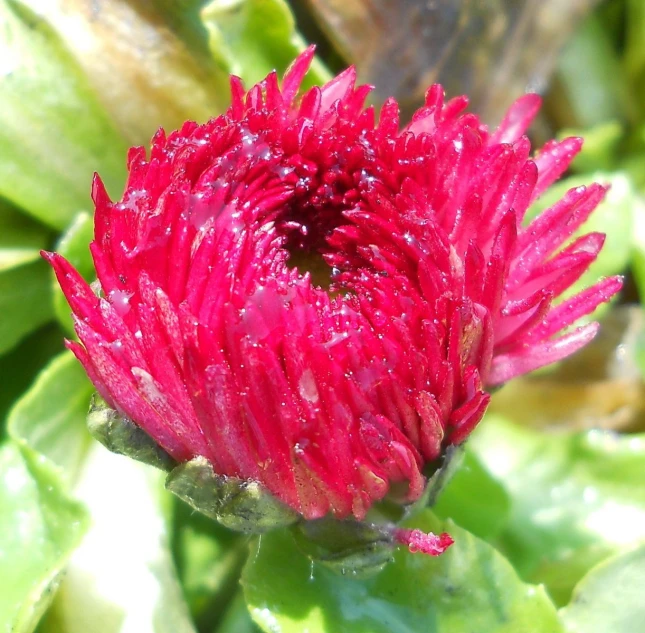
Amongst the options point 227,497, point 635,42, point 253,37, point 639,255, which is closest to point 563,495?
point 639,255

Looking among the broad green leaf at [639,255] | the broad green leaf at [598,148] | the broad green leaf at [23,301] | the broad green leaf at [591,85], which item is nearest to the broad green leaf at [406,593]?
the broad green leaf at [23,301]

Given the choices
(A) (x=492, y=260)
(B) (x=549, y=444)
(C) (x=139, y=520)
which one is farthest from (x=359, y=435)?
(B) (x=549, y=444)

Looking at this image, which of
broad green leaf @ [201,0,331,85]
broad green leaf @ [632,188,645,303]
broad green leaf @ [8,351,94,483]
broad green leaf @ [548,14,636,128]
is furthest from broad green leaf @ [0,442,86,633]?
broad green leaf @ [548,14,636,128]

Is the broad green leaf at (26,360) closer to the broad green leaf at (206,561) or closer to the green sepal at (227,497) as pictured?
the broad green leaf at (206,561)

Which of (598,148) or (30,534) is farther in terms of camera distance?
(598,148)

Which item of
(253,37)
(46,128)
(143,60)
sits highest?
(253,37)

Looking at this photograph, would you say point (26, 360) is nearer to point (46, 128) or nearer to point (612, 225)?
point (46, 128)

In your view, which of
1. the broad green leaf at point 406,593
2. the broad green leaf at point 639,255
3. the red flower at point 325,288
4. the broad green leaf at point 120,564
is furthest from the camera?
the broad green leaf at point 639,255
